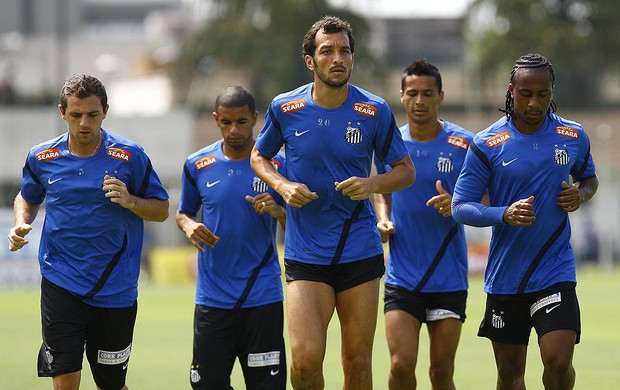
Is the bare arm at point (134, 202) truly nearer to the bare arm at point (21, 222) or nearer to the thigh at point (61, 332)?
the bare arm at point (21, 222)

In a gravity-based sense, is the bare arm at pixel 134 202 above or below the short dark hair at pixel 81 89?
below

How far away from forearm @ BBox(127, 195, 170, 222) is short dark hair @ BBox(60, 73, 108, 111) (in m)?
0.74

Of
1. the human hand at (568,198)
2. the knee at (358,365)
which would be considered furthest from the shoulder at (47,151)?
the human hand at (568,198)

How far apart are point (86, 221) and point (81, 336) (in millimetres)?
836

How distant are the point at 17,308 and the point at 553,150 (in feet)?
60.0

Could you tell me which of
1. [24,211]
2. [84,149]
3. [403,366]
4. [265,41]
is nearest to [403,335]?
[403,366]

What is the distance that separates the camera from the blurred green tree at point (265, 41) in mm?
60094

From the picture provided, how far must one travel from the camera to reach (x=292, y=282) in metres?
9.27

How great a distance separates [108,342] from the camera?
9672 mm

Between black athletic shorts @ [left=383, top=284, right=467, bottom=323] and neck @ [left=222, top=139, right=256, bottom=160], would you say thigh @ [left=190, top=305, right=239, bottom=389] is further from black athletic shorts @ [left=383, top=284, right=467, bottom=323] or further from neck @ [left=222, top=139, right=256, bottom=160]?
black athletic shorts @ [left=383, top=284, right=467, bottom=323]

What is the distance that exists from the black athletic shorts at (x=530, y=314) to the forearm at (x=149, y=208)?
8.20 feet

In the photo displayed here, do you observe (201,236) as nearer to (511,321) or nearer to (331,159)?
(331,159)

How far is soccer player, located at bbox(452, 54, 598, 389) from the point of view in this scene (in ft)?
29.9

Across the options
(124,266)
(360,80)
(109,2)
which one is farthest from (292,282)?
(109,2)
